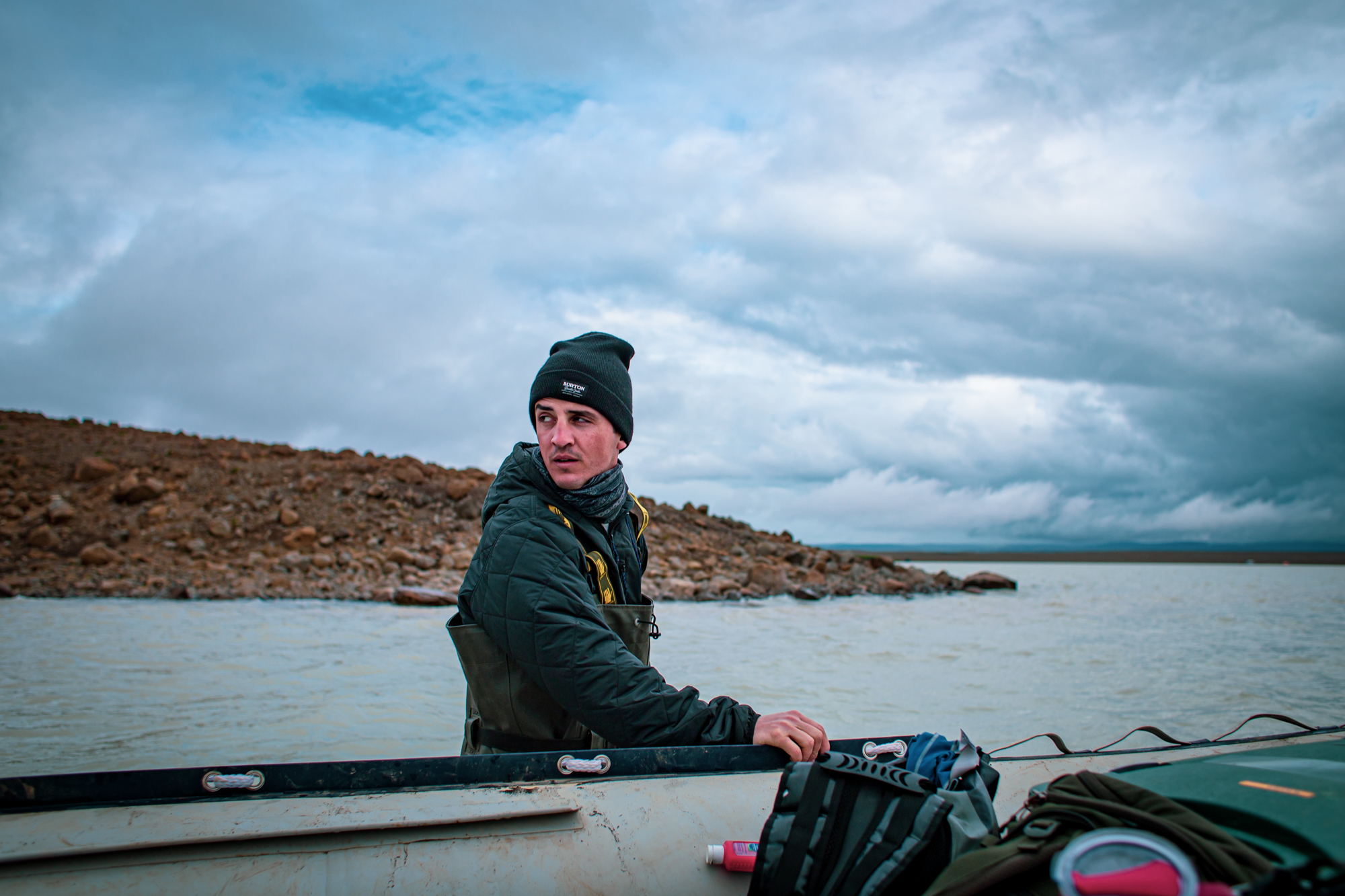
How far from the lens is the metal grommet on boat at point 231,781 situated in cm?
156

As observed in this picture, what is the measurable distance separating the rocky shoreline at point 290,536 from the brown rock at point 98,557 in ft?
0.09

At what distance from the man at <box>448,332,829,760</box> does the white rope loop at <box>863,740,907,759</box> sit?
1.00 feet

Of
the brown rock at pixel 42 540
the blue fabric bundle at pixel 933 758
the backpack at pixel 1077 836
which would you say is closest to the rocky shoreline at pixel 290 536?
the brown rock at pixel 42 540

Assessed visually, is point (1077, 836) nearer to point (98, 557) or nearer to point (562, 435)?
point (562, 435)

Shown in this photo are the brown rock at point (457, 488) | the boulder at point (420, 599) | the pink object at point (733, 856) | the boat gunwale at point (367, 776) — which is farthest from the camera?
the brown rock at point (457, 488)

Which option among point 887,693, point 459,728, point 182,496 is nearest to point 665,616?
point 887,693

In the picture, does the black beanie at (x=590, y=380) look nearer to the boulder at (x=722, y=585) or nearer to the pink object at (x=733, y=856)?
the pink object at (x=733, y=856)

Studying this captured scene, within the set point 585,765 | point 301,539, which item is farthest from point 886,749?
point 301,539

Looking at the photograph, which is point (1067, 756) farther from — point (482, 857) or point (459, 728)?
point (459, 728)

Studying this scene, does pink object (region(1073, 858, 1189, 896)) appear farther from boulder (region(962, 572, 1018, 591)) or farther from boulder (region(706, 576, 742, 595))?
boulder (region(962, 572, 1018, 591))

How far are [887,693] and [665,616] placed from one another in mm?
6168

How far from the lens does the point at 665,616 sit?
13.2m

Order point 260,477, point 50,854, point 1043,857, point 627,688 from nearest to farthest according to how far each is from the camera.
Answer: point 1043,857
point 50,854
point 627,688
point 260,477

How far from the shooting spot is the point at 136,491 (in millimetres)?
19234
